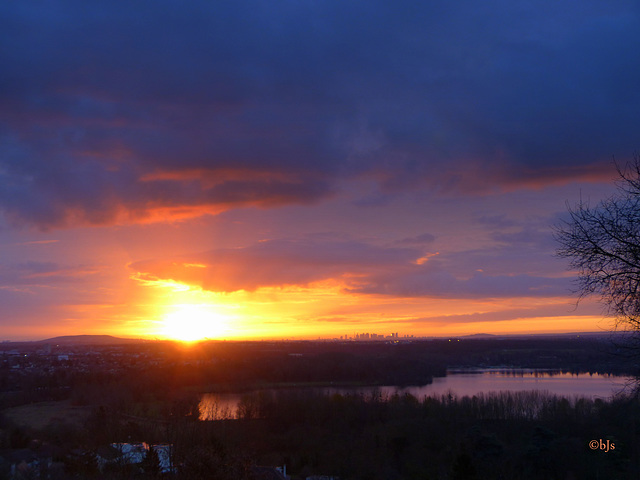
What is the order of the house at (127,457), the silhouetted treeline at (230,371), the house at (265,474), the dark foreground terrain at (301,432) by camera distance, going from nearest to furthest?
the house at (265,474) → the house at (127,457) → the dark foreground terrain at (301,432) → the silhouetted treeline at (230,371)

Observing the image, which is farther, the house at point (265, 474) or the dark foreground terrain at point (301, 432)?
the dark foreground terrain at point (301, 432)

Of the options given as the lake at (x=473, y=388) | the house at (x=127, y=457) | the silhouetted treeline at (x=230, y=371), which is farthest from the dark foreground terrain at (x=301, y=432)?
the lake at (x=473, y=388)

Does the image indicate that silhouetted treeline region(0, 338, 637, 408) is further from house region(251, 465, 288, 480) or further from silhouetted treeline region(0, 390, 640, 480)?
house region(251, 465, 288, 480)

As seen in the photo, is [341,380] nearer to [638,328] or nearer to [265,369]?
[265,369]

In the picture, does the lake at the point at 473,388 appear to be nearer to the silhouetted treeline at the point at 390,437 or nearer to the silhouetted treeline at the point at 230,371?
the silhouetted treeline at the point at 230,371

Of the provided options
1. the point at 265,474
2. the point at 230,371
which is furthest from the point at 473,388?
the point at 265,474

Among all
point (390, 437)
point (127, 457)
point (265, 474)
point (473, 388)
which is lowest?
point (390, 437)

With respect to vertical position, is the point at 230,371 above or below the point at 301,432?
above

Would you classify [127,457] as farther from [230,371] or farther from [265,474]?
[230,371]

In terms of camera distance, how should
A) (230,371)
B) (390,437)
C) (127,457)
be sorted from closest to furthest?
1. (127,457)
2. (390,437)
3. (230,371)
